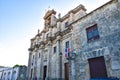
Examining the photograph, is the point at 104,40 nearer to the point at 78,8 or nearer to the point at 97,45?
the point at 97,45

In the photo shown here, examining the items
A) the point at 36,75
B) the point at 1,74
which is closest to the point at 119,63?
the point at 36,75

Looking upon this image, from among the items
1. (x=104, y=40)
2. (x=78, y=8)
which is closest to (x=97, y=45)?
(x=104, y=40)

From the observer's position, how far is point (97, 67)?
28.7 feet

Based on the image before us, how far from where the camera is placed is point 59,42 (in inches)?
652

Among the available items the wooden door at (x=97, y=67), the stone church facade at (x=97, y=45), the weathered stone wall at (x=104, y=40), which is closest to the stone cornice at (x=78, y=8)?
the stone church facade at (x=97, y=45)

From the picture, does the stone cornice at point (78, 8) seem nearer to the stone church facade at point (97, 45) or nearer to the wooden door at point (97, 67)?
the stone church facade at point (97, 45)

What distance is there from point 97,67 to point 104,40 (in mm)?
2266

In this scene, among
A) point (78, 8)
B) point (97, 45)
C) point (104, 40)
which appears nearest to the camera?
Result: point (104, 40)

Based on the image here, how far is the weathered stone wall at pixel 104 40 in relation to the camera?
309 inches

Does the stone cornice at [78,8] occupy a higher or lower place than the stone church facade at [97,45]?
higher

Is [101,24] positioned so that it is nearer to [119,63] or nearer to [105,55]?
[105,55]

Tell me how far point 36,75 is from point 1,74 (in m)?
21.5

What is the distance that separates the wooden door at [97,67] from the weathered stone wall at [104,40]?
12.9 inches

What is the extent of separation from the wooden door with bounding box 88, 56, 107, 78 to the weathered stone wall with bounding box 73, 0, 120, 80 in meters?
0.33
